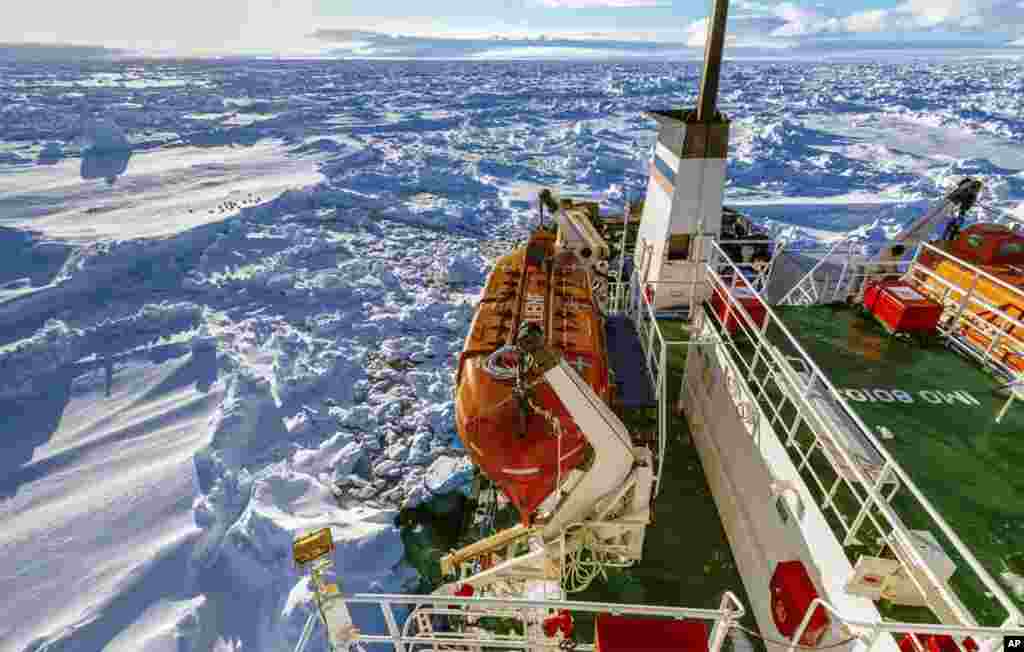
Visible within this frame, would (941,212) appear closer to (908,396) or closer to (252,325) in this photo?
(908,396)

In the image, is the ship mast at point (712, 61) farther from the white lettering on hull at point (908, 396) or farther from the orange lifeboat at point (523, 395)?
the white lettering on hull at point (908, 396)

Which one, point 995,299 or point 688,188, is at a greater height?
point 688,188

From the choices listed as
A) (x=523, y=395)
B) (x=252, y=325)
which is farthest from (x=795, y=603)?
(x=252, y=325)

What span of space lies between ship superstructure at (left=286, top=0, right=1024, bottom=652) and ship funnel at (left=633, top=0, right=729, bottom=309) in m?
0.03

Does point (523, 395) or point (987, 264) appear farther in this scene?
point (987, 264)

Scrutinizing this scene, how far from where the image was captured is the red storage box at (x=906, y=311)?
584 centimetres

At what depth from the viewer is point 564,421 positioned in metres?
4.08

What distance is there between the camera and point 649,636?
2.57 metres

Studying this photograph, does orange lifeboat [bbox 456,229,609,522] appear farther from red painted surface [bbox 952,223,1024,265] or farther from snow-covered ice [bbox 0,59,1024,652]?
red painted surface [bbox 952,223,1024,265]

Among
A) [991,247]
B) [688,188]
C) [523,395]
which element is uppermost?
[688,188]

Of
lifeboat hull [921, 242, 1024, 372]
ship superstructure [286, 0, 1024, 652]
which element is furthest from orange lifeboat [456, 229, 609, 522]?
lifeboat hull [921, 242, 1024, 372]

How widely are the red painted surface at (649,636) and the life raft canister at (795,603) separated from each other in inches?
62.7

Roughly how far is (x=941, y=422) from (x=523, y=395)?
3.77 metres

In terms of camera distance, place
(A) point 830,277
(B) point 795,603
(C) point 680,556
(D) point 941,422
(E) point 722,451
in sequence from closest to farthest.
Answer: (B) point 795,603 < (D) point 941,422 < (C) point 680,556 < (E) point 722,451 < (A) point 830,277
